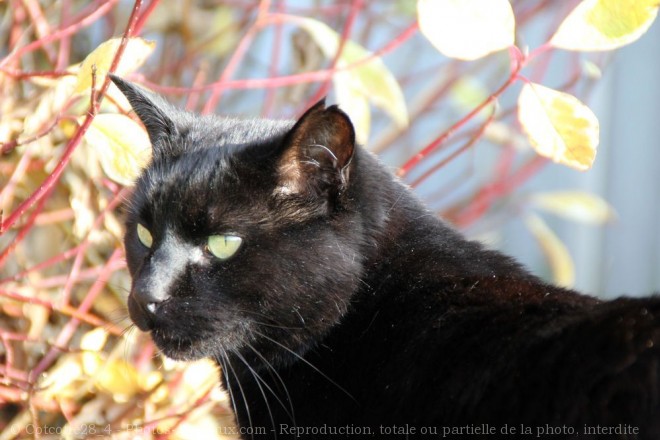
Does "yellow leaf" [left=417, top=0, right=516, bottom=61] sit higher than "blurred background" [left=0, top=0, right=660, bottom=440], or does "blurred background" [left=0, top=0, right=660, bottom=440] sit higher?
"yellow leaf" [left=417, top=0, right=516, bottom=61]

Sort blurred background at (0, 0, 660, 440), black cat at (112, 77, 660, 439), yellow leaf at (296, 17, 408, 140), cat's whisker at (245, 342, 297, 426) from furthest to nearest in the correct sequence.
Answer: yellow leaf at (296, 17, 408, 140), blurred background at (0, 0, 660, 440), cat's whisker at (245, 342, 297, 426), black cat at (112, 77, 660, 439)

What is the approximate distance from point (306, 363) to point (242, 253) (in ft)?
0.51

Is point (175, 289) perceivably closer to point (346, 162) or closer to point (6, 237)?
point (346, 162)

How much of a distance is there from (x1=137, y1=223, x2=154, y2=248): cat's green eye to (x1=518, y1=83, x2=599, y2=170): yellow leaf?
46 centimetres

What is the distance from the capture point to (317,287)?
904 millimetres

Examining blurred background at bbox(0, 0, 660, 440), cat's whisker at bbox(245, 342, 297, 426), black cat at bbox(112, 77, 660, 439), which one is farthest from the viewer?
blurred background at bbox(0, 0, 660, 440)

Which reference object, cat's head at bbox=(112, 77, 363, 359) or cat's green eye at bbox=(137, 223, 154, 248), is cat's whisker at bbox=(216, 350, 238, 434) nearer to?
Answer: cat's head at bbox=(112, 77, 363, 359)

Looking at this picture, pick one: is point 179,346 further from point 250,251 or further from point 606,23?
point 606,23

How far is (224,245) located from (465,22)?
0.36 metres

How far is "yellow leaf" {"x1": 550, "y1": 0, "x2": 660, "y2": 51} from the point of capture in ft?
2.90

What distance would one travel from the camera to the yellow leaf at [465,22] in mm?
896

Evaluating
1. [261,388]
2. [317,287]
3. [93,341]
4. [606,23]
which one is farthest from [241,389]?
[606,23]

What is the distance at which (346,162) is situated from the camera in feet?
2.86

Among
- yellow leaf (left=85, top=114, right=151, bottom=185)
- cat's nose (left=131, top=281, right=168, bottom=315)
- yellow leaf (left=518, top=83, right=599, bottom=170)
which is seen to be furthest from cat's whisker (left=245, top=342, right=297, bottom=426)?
yellow leaf (left=518, top=83, right=599, bottom=170)
